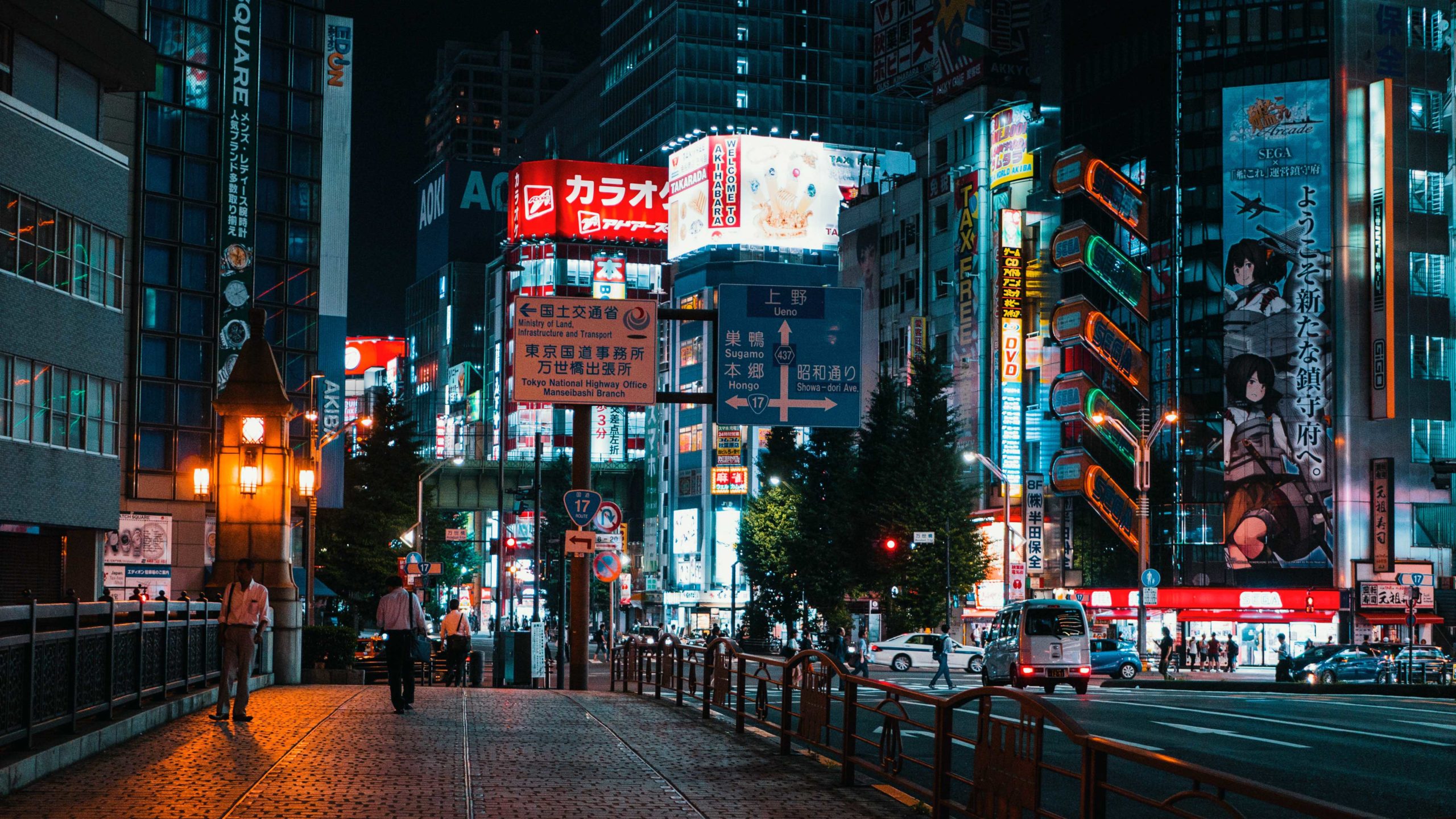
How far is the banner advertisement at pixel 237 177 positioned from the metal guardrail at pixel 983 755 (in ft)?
142

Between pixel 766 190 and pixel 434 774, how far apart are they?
397 feet

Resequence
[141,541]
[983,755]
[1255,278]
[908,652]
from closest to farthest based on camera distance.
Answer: [983,755] < [141,541] < [908,652] < [1255,278]

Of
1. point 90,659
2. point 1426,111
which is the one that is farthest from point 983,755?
point 1426,111

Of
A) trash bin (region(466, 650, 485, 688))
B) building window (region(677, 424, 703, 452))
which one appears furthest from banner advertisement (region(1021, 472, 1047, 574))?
building window (region(677, 424, 703, 452))

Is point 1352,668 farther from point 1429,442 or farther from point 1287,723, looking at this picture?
point 1287,723

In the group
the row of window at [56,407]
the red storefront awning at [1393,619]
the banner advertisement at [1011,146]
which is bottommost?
the red storefront awning at [1393,619]

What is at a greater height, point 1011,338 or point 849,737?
point 1011,338

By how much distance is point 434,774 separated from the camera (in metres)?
13.2

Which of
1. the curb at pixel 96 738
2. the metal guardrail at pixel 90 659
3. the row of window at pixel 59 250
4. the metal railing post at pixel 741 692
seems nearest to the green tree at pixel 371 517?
the row of window at pixel 59 250

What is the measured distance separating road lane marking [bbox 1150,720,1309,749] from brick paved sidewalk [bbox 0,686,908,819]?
23.7 feet

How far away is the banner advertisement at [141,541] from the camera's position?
58250 mm

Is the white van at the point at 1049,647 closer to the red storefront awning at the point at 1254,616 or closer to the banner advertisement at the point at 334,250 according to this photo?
the red storefront awning at the point at 1254,616

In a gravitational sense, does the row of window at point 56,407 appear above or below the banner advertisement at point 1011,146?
below

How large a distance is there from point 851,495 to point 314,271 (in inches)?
991
